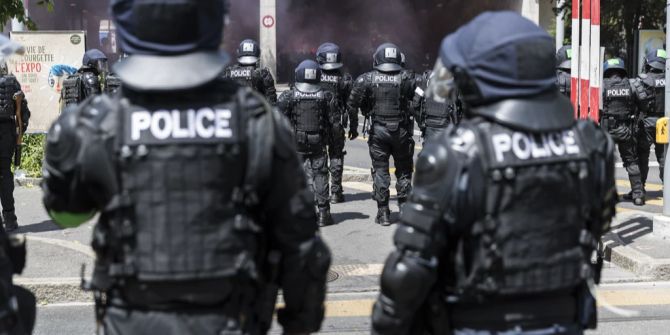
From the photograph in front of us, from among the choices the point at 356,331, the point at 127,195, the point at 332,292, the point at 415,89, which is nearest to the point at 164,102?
the point at 127,195

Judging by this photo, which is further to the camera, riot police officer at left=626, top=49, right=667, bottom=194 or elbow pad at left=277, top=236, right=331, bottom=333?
riot police officer at left=626, top=49, right=667, bottom=194

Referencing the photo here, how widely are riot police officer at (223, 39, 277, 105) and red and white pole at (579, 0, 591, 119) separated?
186 inches

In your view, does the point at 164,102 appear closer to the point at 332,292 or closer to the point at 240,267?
the point at 240,267

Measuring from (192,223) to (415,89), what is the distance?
7049 mm

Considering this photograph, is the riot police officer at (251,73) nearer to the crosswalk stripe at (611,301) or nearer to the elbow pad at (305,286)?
the crosswalk stripe at (611,301)

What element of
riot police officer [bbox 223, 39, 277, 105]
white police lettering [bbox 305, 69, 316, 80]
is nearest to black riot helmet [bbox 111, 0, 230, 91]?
white police lettering [bbox 305, 69, 316, 80]

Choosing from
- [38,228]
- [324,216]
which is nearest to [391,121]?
[324,216]

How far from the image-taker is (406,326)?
9.44 feet

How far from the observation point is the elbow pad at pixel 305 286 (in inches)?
107

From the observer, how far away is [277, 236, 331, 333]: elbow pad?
273 cm

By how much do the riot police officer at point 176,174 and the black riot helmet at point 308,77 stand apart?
6.34 metres

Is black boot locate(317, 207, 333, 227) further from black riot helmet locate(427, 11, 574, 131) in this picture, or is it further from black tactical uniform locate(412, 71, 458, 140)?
black riot helmet locate(427, 11, 574, 131)

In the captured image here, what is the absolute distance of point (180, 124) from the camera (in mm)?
2580

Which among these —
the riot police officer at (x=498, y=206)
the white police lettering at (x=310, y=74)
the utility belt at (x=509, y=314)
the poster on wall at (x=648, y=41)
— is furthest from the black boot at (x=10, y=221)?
the poster on wall at (x=648, y=41)
